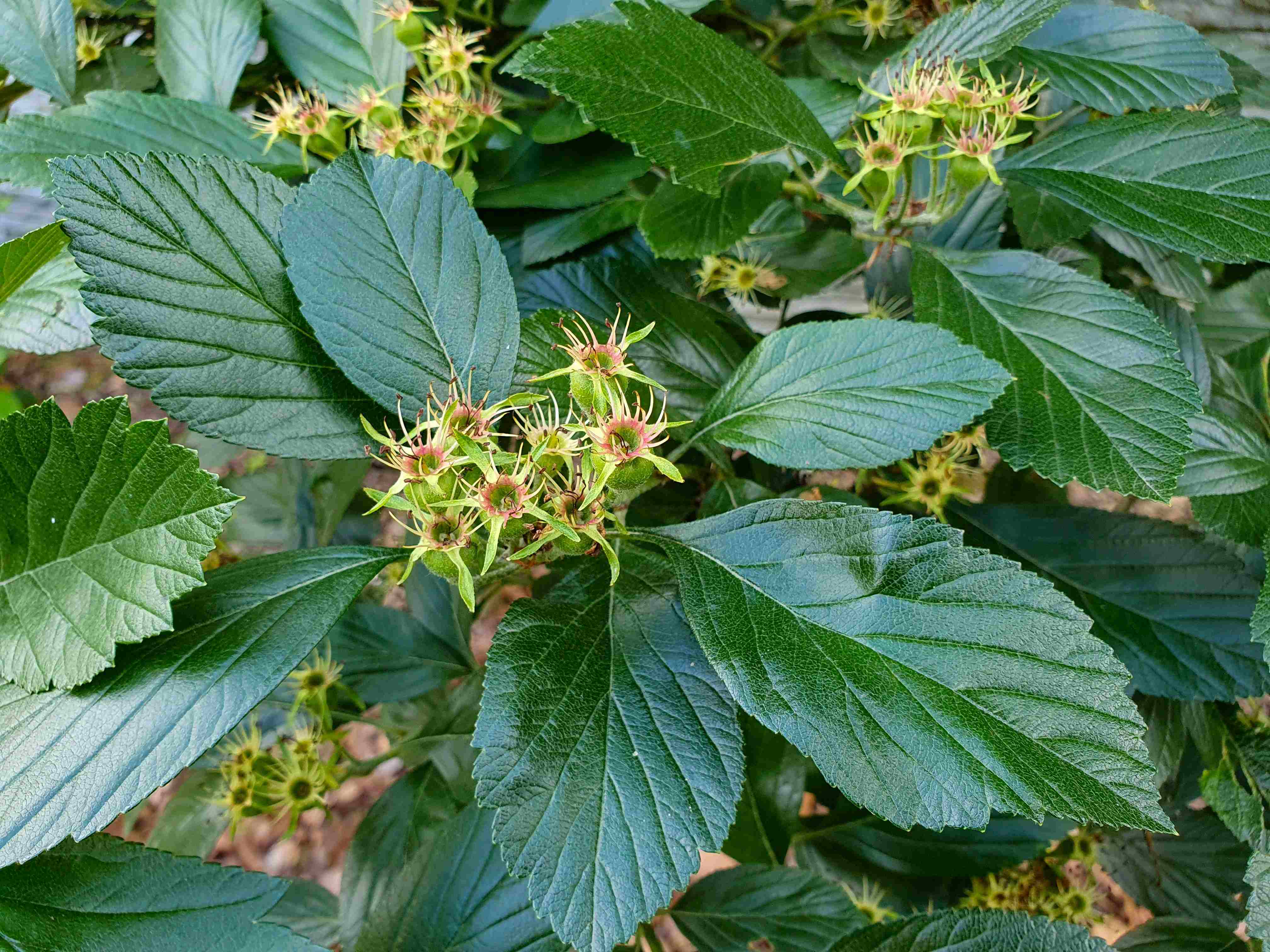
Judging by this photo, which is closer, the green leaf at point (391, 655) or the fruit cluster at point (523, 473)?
the fruit cluster at point (523, 473)

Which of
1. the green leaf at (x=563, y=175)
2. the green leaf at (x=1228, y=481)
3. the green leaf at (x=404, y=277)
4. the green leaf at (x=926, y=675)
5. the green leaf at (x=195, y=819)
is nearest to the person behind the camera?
the green leaf at (x=926, y=675)

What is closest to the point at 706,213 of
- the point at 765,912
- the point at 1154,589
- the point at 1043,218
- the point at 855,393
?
the point at 855,393

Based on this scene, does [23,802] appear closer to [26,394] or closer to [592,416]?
[592,416]

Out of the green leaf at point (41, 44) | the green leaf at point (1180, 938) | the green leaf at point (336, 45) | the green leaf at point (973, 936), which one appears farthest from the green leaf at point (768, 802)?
the green leaf at point (41, 44)

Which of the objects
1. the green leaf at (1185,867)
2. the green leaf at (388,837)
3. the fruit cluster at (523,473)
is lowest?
the green leaf at (1185,867)

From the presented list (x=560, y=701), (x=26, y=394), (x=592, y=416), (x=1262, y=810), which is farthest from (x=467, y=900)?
(x=26, y=394)

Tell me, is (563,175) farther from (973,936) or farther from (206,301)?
(973,936)

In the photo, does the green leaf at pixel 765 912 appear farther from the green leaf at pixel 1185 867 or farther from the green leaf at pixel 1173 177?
the green leaf at pixel 1173 177
